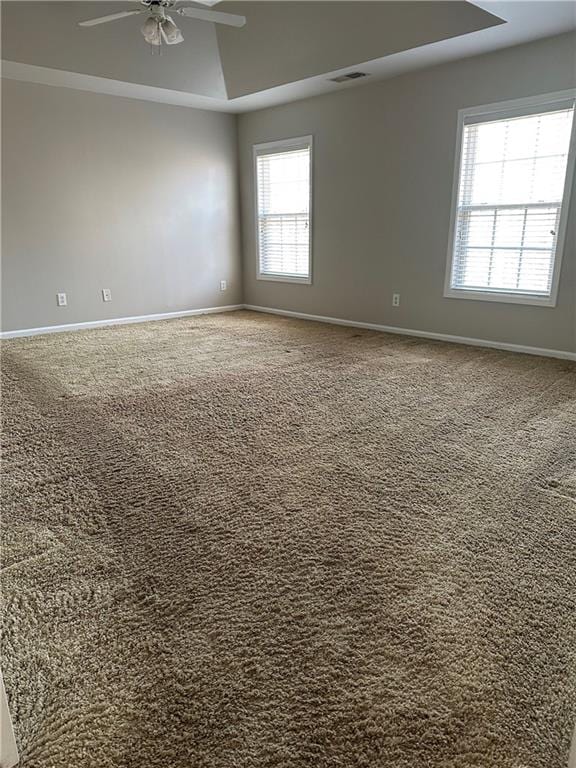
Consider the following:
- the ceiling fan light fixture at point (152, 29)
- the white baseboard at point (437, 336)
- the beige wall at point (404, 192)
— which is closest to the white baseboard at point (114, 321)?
the white baseboard at point (437, 336)

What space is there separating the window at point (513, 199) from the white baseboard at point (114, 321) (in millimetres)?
3251

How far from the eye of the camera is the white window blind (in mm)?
3955

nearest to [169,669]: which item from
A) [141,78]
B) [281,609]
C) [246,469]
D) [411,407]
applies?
[281,609]

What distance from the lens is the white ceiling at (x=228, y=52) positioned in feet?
11.9

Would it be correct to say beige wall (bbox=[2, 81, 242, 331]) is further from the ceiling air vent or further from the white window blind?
the white window blind

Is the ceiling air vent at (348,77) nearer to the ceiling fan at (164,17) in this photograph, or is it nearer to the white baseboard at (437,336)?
the ceiling fan at (164,17)

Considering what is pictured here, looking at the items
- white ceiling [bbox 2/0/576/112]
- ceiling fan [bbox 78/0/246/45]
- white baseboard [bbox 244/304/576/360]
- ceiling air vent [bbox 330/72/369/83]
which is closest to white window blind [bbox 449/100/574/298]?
white baseboard [bbox 244/304/576/360]

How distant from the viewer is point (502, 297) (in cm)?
445

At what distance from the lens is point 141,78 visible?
4852 millimetres

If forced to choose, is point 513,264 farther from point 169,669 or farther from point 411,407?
point 169,669

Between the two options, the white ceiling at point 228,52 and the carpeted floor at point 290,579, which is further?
the white ceiling at point 228,52

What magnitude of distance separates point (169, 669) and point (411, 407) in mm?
2246

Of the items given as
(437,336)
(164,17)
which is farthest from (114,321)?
(437,336)

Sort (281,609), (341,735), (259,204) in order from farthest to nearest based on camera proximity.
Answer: (259,204) → (281,609) → (341,735)
